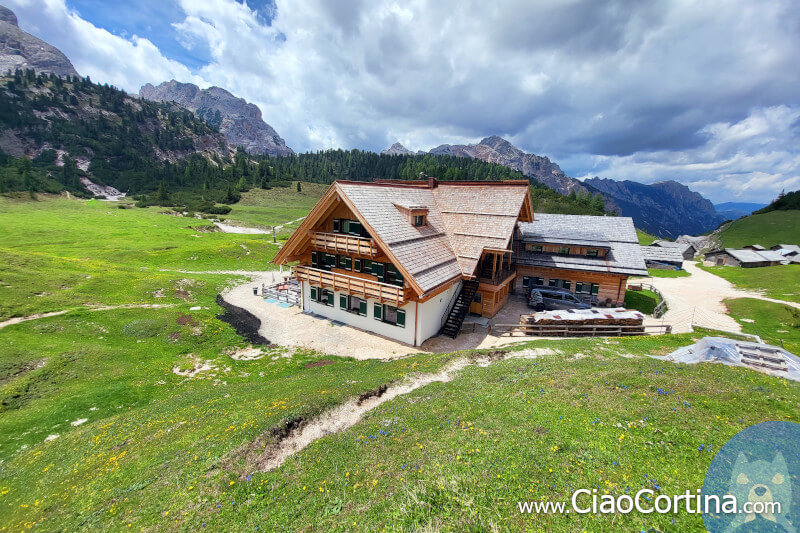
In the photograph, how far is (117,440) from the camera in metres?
11.4

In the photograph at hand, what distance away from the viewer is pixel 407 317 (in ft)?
76.0

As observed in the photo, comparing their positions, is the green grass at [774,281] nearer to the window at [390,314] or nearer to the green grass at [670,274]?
the green grass at [670,274]

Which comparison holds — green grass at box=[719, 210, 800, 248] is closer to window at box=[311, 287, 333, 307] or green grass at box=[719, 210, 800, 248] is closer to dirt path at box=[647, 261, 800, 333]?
dirt path at box=[647, 261, 800, 333]

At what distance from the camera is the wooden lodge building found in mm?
23016

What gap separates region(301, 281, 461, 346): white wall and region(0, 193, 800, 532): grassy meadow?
12.5ft

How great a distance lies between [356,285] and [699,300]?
40073 mm

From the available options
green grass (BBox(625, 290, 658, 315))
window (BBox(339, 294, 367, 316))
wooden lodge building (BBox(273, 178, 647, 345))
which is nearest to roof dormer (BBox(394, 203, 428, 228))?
wooden lodge building (BBox(273, 178, 647, 345))

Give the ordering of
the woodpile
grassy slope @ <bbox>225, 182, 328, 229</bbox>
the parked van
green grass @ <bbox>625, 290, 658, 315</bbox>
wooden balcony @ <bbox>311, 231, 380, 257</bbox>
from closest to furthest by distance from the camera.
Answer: wooden balcony @ <bbox>311, 231, 380, 257</bbox> → the woodpile → the parked van → green grass @ <bbox>625, 290, 658, 315</bbox> → grassy slope @ <bbox>225, 182, 328, 229</bbox>

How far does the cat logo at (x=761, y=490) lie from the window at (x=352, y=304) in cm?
2163

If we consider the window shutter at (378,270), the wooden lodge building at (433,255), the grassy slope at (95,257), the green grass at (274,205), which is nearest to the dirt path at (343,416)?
the wooden lodge building at (433,255)

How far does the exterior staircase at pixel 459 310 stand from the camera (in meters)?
25.0

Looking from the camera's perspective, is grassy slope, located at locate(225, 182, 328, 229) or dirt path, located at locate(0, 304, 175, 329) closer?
dirt path, located at locate(0, 304, 175, 329)

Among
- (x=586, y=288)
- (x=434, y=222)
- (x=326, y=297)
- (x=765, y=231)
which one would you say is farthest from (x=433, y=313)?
(x=765, y=231)

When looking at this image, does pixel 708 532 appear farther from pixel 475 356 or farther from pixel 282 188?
pixel 282 188
